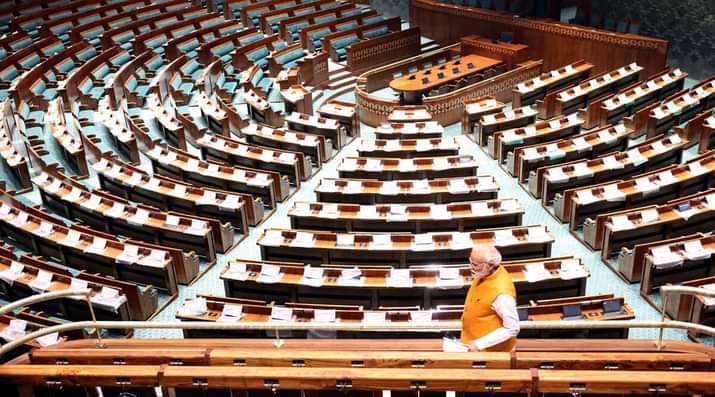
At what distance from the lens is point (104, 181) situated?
8695mm

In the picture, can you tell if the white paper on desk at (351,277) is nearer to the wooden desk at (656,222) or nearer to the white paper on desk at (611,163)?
the wooden desk at (656,222)

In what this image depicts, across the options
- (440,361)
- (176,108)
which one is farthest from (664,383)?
(176,108)

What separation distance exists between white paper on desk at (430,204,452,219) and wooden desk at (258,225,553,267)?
18.9 inches

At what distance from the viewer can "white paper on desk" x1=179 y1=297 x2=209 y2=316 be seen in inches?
227

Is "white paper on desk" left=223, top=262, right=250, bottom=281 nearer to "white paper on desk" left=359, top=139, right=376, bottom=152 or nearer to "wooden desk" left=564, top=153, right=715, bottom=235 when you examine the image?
"white paper on desk" left=359, top=139, right=376, bottom=152

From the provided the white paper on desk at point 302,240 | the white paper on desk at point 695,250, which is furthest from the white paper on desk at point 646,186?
the white paper on desk at point 302,240

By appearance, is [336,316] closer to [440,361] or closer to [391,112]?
[440,361]

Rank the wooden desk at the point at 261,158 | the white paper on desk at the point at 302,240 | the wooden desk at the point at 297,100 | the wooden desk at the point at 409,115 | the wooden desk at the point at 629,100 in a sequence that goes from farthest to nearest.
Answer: the wooden desk at the point at 297,100
the wooden desk at the point at 409,115
the wooden desk at the point at 629,100
the wooden desk at the point at 261,158
the white paper on desk at the point at 302,240

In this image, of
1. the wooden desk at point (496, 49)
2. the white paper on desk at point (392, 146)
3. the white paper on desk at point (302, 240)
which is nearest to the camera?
the white paper on desk at point (302, 240)

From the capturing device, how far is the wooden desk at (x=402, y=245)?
21.7ft

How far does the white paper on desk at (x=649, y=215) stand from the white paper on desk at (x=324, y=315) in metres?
3.60

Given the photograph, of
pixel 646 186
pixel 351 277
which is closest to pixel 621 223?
pixel 646 186

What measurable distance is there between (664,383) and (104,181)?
776cm

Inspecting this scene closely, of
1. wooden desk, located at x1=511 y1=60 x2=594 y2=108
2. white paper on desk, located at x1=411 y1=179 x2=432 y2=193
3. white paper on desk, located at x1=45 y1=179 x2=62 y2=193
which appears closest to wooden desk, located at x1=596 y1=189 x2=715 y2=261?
white paper on desk, located at x1=411 y1=179 x2=432 y2=193
